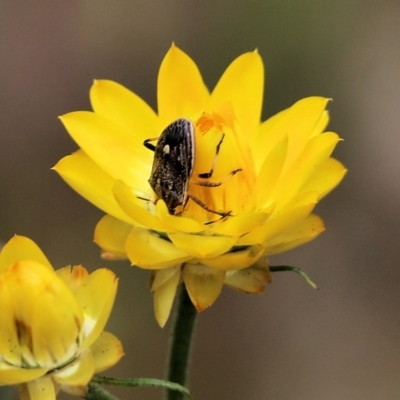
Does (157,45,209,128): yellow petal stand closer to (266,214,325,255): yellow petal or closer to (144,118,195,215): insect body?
(144,118,195,215): insect body

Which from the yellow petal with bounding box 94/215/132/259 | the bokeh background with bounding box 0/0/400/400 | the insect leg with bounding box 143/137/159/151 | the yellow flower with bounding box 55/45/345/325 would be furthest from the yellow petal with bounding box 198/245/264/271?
the bokeh background with bounding box 0/0/400/400

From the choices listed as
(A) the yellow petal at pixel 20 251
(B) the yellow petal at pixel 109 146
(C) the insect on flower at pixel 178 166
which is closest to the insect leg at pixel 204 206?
(C) the insect on flower at pixel 178 166

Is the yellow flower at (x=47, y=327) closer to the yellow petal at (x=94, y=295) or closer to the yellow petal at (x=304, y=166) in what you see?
the yellow petal at (x=94, y=295)

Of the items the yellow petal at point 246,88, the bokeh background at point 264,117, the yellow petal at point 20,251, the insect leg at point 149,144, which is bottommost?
the bokeh background at point 264,117

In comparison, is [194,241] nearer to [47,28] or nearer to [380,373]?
[380,373]

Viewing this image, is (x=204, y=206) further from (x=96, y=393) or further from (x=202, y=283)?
(x=96, y=393)

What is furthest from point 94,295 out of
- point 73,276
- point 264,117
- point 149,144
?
point 264,117

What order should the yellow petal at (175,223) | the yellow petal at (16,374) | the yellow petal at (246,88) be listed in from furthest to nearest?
the yellow petal at (246,88) < the yellow petal at (175,223) < the yellow petal at (16,374)
